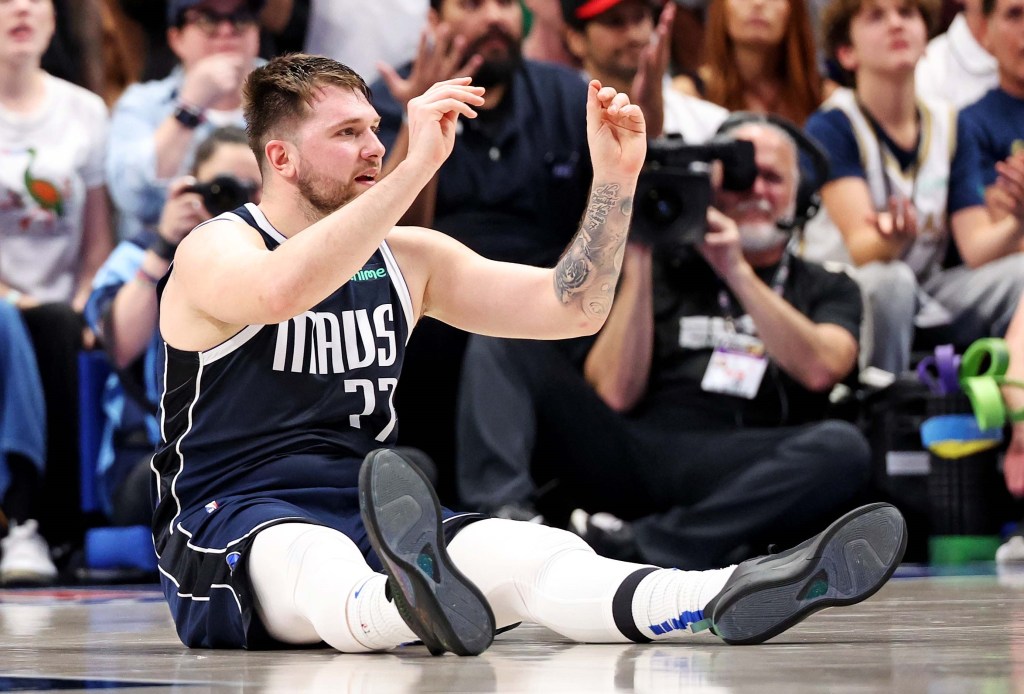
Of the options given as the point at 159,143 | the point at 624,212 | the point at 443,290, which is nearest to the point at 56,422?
the point at 159,143

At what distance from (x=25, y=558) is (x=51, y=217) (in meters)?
1.32

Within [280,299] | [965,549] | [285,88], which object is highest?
[285,88]

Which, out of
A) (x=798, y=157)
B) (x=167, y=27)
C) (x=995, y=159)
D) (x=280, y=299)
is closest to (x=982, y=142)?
(x=995, y=159)

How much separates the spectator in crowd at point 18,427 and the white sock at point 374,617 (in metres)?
2.96

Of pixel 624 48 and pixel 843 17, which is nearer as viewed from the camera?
pixel 624 48

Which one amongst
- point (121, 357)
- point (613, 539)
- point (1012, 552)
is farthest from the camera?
Result: point (121, 357)

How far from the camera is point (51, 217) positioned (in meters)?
5.28

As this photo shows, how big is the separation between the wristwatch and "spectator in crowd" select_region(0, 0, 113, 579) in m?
0.41

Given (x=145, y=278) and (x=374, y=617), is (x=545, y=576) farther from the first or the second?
(x=145, y=278)

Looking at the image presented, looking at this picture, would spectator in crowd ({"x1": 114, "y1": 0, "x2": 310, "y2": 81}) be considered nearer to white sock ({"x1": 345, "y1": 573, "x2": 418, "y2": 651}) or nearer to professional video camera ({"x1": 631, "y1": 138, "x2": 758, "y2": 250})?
professional video camera ({"x1": 631, "y1": 138, "x2": 758, "y2": 250})

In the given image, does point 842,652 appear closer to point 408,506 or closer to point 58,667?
point 408,506

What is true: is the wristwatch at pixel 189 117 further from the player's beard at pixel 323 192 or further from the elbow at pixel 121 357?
the player's beard at pixel 323 192

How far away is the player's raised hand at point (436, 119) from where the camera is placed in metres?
2.25

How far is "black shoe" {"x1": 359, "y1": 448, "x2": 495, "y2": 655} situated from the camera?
6.35ft
